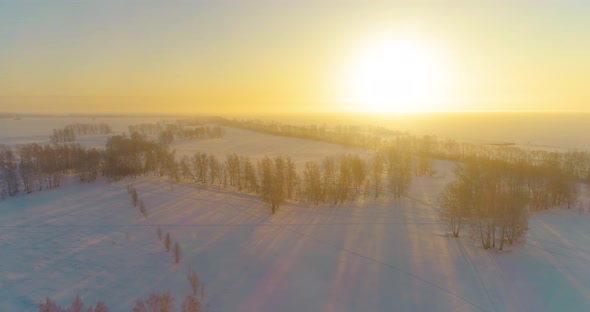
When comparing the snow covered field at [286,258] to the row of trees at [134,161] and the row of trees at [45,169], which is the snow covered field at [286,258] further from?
the row of trees at [134,161]

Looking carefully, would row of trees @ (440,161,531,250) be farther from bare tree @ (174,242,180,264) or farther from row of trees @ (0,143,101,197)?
row of trees @ (0,143,101,197)

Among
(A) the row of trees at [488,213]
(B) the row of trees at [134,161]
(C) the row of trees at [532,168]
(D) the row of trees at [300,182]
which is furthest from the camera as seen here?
(B) the row of trees at [134,161]

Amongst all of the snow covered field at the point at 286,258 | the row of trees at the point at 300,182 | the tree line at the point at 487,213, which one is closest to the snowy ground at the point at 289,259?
the snow covered field at the point at 286,258

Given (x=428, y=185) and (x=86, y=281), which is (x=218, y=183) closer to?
(x=86, y=281)

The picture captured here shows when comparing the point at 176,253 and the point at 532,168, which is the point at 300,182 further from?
the point at 532,168

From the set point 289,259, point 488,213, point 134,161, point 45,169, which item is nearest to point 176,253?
point 289,259

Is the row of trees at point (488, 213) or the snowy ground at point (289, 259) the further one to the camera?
the row of trees at point (488, 213)

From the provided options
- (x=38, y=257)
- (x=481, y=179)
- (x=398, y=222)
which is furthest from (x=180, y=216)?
(x=481, y=179)

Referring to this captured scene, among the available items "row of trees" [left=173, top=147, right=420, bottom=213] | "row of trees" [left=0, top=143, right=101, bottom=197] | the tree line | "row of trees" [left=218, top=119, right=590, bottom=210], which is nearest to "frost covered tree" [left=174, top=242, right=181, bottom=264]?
"row of trees" [left=173, top=147, right=420, bottom=213]
